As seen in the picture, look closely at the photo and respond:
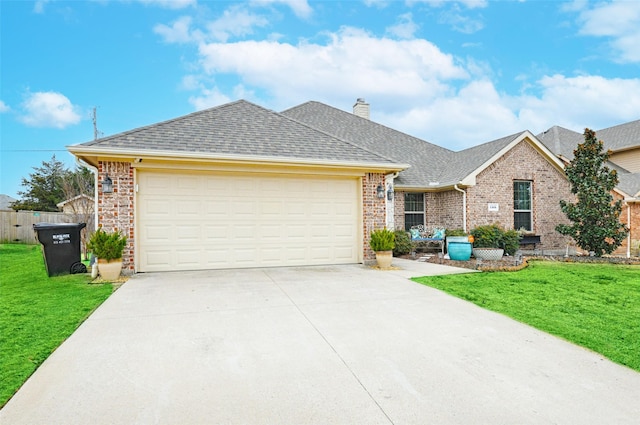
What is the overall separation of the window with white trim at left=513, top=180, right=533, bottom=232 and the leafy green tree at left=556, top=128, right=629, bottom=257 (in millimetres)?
1692

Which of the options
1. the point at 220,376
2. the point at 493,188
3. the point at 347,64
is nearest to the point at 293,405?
the point at 220,376

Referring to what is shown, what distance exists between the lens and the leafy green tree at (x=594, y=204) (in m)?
12.0

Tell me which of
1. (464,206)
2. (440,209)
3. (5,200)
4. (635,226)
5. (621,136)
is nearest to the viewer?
(464,206)

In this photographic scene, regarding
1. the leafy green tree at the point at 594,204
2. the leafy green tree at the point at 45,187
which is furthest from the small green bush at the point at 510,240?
the leafy green tree at the point at 45,187

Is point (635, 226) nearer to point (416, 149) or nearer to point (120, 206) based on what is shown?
point (416, 149)

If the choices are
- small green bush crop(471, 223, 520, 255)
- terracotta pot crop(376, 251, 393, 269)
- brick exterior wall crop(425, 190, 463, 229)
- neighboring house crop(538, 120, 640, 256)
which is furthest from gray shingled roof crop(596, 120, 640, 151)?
terracotta pot crop(376, 251, 393, 269)

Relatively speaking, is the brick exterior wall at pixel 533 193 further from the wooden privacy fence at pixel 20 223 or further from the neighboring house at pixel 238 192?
the wooden privacy fence at pixel 20 223

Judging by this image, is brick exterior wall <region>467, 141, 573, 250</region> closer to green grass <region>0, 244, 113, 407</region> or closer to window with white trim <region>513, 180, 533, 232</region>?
window with white trim <region>513, 180, 533, 232</region>

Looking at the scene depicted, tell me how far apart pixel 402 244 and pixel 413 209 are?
2.16 metres

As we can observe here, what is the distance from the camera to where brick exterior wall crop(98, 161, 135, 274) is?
8180 millimetres

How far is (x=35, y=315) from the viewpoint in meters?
5.13

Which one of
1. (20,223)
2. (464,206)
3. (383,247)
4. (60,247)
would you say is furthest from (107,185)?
(20,223)

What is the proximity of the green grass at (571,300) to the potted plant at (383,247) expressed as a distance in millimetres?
1518

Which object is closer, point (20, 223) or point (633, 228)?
point (633, 228)
